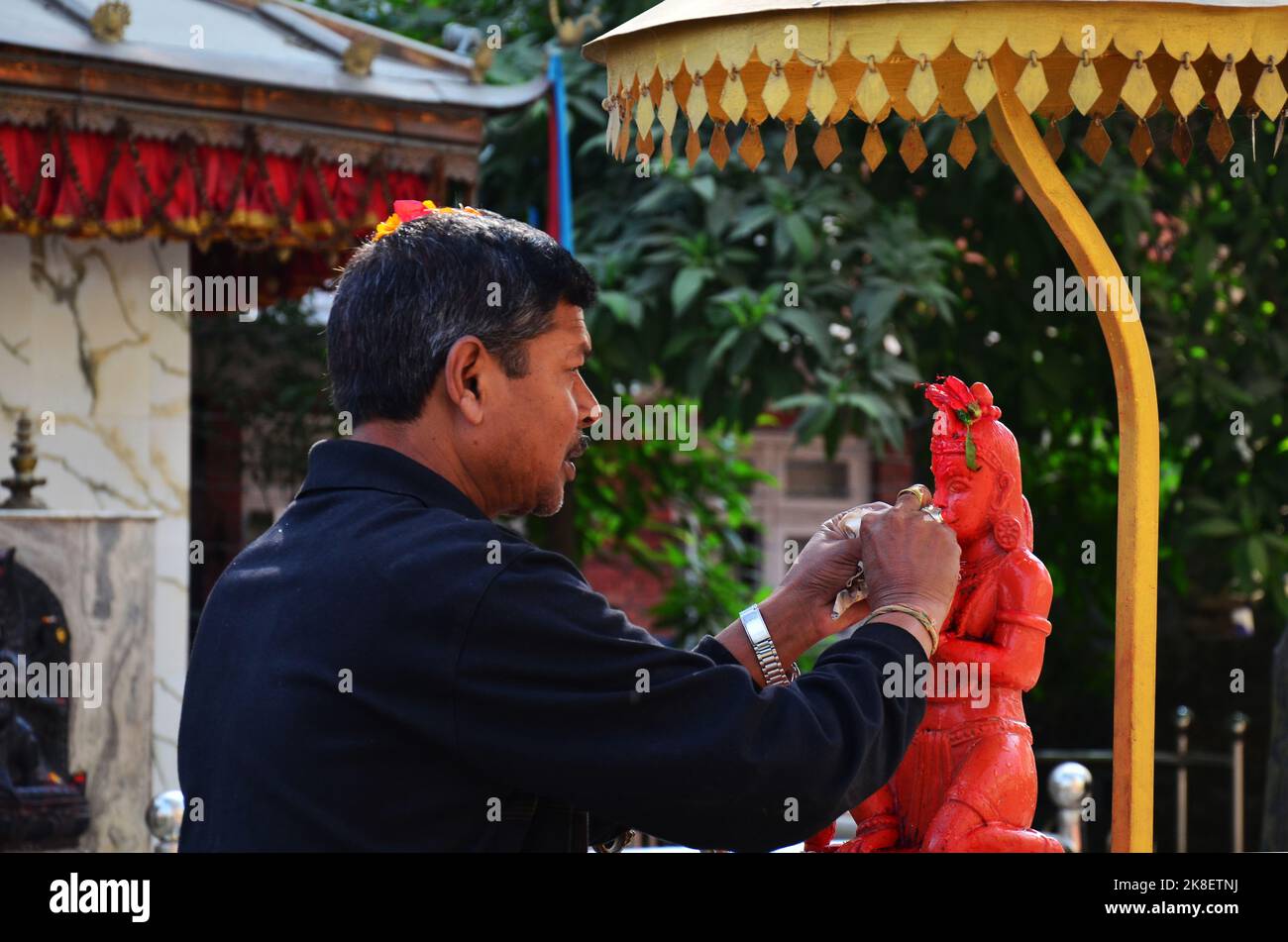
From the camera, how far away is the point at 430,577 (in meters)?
2.00

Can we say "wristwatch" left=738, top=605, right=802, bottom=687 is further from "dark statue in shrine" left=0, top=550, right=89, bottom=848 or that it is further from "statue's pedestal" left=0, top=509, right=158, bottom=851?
"statue's pedestal" left=0, top=509, right=158, bottom=851

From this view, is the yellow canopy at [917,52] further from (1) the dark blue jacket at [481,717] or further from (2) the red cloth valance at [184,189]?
(2) the red cloth valance at [184,189]

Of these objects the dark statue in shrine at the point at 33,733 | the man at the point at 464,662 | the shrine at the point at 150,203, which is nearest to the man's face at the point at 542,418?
the man at the point at 464,662

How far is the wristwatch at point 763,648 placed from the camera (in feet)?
7.98

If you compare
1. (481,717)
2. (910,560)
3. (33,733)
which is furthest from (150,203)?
(481,717)

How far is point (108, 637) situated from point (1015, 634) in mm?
4354

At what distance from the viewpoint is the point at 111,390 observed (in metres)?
6.79

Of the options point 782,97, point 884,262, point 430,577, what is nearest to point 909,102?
point 782,97

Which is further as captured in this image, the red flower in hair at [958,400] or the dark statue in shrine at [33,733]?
the dark statue in shrine at [33,733]

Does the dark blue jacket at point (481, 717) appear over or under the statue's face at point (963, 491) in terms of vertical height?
under

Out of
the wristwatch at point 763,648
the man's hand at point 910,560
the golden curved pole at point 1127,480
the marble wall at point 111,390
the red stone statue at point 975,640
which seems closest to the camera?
the man's hand at point 910,560

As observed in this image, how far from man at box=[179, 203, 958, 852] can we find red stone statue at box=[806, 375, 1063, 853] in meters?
0.38

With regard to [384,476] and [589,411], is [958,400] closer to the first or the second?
[589,411]

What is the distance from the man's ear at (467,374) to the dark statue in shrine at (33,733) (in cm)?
398
